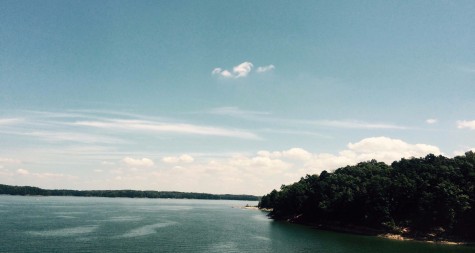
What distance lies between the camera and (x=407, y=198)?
120 metres

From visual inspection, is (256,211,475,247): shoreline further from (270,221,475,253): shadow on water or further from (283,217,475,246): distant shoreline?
(270,221,475,253): shadow on water

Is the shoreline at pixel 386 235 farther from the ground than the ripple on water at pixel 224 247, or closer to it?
farther from the ground

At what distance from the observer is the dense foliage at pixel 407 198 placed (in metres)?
105

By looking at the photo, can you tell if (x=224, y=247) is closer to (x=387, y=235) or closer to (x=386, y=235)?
(x=386, y=235)

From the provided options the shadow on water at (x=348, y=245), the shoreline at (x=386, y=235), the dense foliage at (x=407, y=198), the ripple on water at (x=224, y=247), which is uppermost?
the dense foliage at (x=407, y=198)

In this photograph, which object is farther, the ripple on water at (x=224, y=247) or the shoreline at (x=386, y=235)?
the shoreline at (x=386, y=235)

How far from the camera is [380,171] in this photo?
487 ft

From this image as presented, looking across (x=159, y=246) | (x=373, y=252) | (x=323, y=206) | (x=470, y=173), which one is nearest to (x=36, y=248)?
(x=159, y=246)

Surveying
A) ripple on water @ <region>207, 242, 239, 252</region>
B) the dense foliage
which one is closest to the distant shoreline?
the dense foliage

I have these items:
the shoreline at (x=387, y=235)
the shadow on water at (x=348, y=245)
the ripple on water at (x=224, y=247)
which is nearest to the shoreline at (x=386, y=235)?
the shoreline at (x=387, y=235)

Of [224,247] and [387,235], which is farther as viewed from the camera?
[387,235]

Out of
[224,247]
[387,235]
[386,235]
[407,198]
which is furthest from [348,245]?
[407,198]

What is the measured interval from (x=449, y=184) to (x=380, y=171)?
40552mm

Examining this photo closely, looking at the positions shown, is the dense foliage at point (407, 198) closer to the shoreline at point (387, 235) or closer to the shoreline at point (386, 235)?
the shoreline at point (387, 235)
